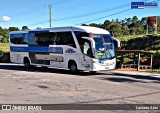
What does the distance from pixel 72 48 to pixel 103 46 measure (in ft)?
6.64

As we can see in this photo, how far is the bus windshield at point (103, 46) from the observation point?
21094mm

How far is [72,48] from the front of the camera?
22.1m

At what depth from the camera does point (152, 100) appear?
37.9ft

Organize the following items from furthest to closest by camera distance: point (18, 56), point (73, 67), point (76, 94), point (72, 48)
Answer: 1. point (18, 56)
2. point (73, 67)
3. point (72, 48)
4. point (76, 94)

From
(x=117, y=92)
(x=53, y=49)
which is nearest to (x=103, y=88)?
(x=117, y=92)

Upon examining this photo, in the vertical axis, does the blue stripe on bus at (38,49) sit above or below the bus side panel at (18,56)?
above

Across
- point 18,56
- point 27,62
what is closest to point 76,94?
point 27,62

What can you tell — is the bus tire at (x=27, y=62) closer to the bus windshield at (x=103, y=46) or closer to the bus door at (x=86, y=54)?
the bus door at (x=86, y=54)

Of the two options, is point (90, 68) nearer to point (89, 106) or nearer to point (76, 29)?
point (76, 29)

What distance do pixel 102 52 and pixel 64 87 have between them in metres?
6.78

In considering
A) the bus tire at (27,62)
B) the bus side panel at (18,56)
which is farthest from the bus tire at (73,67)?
the bus side panel at (18,56)

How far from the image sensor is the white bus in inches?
829

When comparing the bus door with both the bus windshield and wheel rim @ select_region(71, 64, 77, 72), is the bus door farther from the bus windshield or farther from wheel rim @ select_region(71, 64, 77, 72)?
wheel rim @ select_region(71, 64, 77, 72)

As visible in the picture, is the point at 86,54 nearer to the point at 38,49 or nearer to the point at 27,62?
the point at 38,49
